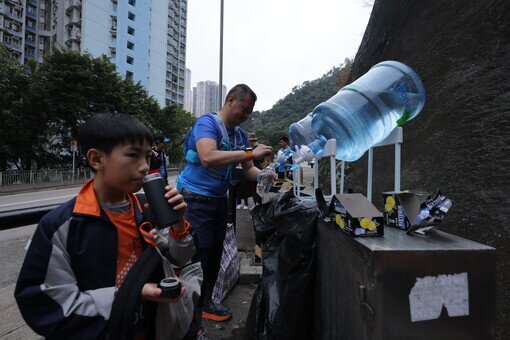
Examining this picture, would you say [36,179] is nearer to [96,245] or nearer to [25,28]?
[96,245]

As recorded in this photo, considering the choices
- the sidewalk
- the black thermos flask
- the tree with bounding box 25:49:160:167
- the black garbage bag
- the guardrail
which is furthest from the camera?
the tree with bounding box 25:49:160:167

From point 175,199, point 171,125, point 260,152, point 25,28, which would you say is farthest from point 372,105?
point 25,28

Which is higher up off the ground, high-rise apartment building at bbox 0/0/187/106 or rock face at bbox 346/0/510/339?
high-rise apartment building at bbox 0/0/187/106

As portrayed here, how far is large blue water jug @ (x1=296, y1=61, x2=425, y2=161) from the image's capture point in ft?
6.18

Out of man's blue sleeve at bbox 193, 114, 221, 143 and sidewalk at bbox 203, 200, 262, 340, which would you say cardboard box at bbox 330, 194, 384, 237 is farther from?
sidewalk at bbox 203, 200, 262, 340

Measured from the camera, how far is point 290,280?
184cm

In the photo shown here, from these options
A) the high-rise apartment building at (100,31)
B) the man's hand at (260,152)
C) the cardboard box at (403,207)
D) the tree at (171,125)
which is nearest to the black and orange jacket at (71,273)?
the cardboard box at (403,207)

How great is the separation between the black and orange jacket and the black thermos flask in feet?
0.59

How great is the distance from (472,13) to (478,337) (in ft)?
10.1

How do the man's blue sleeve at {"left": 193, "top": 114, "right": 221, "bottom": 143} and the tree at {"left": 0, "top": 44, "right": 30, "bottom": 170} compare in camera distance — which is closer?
the man's blue sleeve at {"left": 193, "top": 114, "right": 221, "bottom": 143}

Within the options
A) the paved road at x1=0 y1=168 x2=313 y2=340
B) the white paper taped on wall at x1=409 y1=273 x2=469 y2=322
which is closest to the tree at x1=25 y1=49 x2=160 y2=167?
the paved road at x1=0 y1=168 x2=313 y2=340

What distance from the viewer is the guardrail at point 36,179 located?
50.7 ft

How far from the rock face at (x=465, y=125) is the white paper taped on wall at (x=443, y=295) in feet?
3.42

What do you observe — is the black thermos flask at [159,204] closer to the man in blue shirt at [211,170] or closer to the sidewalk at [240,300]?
the man in blue shirt at [211,170]
